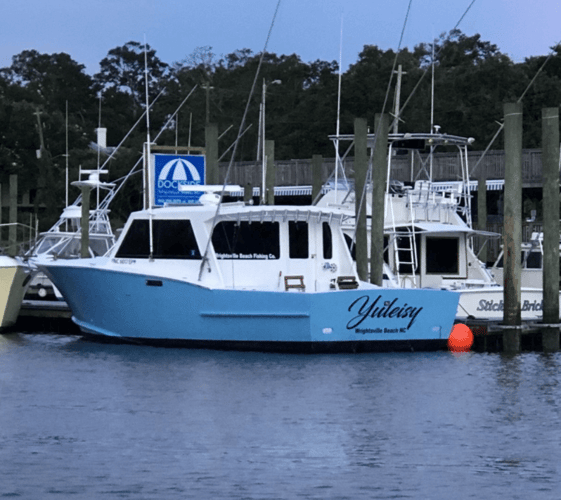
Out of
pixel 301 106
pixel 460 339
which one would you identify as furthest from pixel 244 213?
pixel 301 106

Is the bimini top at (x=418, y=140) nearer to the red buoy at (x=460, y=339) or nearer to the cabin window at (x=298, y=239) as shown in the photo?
the cabin window at (x=298, y=239)

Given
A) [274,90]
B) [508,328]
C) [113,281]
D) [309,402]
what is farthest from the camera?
[274,90]

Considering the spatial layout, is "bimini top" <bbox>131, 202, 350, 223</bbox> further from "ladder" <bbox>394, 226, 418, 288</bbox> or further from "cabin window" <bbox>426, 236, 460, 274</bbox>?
"cabin window" <bbox>426, 236, 460, 274</bbox>

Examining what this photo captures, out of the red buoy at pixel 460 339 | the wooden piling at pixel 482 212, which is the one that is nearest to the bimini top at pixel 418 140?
the wooden piling at pixel 482 212

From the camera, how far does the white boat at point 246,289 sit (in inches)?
977

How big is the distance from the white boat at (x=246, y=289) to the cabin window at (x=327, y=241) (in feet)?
0.09

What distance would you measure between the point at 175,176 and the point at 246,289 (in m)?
4.27

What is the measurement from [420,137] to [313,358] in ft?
26.4

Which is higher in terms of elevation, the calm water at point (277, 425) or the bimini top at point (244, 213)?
the bimini top at point (244, 213)

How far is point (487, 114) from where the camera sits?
61.6 m

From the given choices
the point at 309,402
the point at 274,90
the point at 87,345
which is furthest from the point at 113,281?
the point at 274,90

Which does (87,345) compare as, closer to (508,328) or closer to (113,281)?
(113,281)

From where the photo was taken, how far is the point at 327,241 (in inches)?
1045

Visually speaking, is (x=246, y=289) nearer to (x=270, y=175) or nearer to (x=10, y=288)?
(x=10, y=288)
